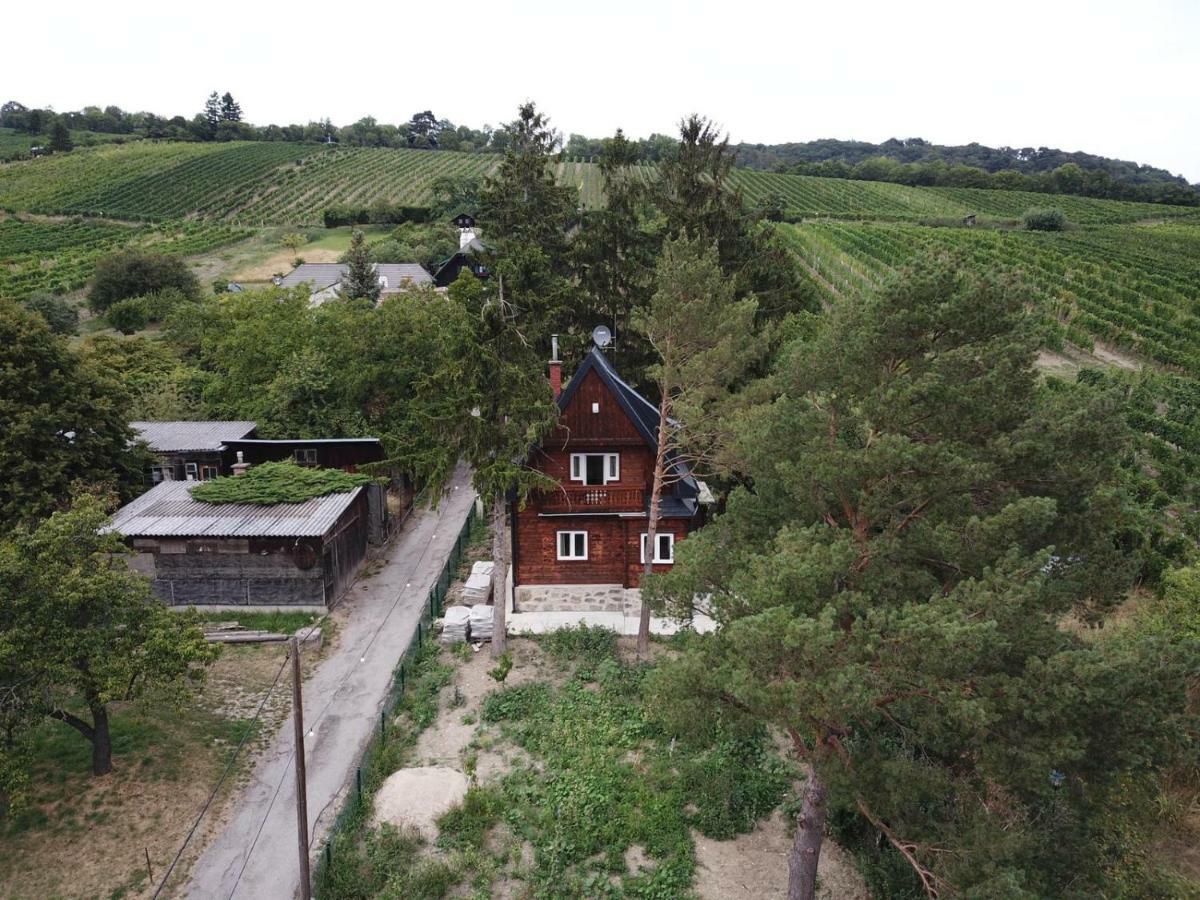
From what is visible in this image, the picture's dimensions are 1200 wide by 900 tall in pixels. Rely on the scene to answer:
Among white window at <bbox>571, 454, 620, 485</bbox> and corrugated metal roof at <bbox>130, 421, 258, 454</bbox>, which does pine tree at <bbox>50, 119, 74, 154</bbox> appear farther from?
white window at <bbox>571, 454, 620, 485</bbox>

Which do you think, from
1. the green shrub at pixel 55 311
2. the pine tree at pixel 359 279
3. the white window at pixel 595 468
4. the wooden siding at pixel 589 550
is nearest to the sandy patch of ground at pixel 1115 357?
the wooden siding at pixel 589 550

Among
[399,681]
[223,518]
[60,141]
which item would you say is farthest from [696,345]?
[60,141]

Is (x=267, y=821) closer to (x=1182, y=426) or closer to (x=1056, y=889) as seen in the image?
(x=1056, y=889)

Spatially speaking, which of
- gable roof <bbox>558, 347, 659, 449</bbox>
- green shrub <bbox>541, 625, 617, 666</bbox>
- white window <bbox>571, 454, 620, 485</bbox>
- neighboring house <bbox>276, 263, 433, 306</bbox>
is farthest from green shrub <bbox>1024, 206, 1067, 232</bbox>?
green shrub <bbox>541, 625, 617, 666</bbox>

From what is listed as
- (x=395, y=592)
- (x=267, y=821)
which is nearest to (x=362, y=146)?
(x=395, y=592)

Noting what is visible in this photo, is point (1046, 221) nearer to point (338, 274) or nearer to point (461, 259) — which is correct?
point (461, 259)

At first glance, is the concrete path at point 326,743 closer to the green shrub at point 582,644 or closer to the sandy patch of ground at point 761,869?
the green shrub at point 582,644
